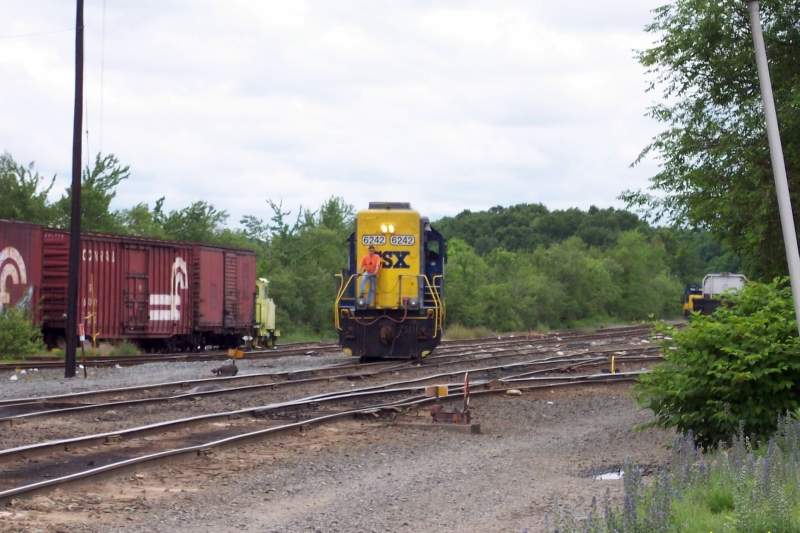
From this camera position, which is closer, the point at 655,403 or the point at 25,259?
the point at 655,403

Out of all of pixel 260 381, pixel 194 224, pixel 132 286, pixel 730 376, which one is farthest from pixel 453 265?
pixel 730 376

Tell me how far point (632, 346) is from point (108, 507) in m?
29.5

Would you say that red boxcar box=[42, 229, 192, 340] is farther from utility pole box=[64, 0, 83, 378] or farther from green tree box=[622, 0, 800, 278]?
green tree box=[622, 0, 800, 278]

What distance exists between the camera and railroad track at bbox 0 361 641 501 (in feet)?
34.2

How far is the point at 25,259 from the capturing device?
93.3 ft

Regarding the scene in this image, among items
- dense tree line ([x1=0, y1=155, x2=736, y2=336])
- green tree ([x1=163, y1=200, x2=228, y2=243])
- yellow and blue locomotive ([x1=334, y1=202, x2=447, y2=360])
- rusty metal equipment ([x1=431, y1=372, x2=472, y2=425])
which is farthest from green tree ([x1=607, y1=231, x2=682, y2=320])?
rusty metal equipment ([x1=431, y1=372, x2=472, y2=425])

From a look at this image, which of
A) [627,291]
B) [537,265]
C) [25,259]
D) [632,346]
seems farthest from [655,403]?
[627,291]

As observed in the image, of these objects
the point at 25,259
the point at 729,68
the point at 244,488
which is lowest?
the point at 244,488

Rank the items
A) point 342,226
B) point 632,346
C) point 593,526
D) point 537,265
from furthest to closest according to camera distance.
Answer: point 537,265 < point 342,226 < point 632,346 < point 593,526

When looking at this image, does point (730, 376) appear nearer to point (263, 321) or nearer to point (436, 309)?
point (436, 309)

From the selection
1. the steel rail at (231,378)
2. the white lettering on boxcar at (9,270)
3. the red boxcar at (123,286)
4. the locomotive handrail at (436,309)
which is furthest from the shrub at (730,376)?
the white lettering on boxcar at (9,270)

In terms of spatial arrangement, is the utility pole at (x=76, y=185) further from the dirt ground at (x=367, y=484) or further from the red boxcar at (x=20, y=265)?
the dirt ground at (x=367, y=484)

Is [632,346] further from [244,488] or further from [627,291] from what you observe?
[627,291]

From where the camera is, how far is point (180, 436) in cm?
1330
